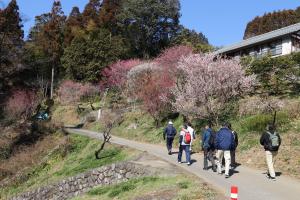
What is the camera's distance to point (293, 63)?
2697 cm

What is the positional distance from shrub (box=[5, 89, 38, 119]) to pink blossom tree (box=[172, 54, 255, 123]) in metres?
19.2

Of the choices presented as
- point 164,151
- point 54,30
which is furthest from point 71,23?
point 164,151

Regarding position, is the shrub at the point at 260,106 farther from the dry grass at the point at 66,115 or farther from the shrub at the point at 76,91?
the shrub at the point at 76,91

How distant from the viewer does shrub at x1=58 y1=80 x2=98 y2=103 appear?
5491 cm

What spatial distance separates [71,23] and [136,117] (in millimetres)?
31400

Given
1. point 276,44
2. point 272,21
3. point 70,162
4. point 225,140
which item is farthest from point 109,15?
point 225,140

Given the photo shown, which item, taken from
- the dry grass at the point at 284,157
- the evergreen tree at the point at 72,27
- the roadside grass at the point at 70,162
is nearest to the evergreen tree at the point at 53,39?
the evergreen tree at the point at 72,27

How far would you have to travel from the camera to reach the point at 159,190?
44.2 feet

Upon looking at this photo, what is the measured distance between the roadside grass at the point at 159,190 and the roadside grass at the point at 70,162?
797 centimetres

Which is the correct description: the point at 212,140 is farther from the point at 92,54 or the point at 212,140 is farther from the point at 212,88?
the point at 92,54

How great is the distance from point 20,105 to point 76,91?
13.1 metres

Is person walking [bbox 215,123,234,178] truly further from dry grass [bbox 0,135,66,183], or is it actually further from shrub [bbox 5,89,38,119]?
shrub [bbox 5,89,38,119]

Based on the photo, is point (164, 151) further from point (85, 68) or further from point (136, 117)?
point (85, 68)

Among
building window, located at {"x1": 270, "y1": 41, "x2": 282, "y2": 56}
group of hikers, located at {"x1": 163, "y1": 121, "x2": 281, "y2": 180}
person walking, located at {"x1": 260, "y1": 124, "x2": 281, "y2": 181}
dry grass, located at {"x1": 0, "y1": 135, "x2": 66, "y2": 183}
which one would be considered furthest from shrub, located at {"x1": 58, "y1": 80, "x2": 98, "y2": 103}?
person walking, located at {"x1": 260, "y1": 124, "x2": 281, "y2": 181}
